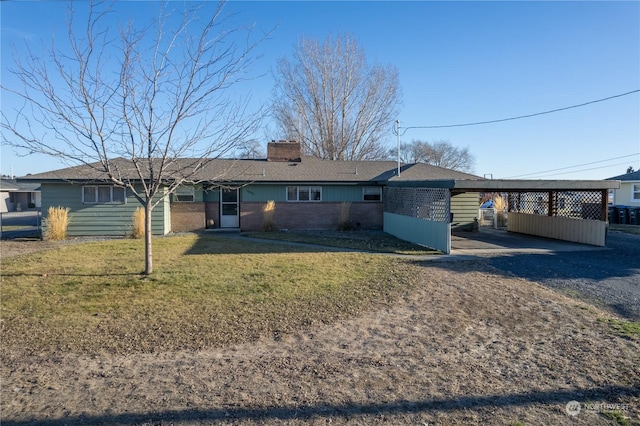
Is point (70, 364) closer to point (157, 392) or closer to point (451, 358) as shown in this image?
Answer: point (157, 392)

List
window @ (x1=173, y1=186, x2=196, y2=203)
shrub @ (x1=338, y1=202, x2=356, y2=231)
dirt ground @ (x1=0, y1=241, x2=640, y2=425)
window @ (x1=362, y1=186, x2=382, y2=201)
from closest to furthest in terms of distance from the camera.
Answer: dirt ground @ (x1=0, y1=241, x2=640, y2=425), window @ (x1=173, y1=186, x2=196, y2=203), shrub @ (x1=338, y1=202, x2=356, y2=231), window @ (x1=362, y1=186, x2=382, y2=201)

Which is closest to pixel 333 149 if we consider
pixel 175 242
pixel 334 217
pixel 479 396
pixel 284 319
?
pixel 334 217

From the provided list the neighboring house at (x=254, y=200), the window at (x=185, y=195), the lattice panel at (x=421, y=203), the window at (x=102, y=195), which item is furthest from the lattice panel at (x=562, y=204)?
the window at (x=102, y=195)

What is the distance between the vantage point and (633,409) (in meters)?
3.41

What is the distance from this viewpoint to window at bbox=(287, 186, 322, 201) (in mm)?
18578

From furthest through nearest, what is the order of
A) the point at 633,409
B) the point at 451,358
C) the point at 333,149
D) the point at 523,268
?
the point at 333,149
the point at 523,268
the point at 451,358
the point at 633,409

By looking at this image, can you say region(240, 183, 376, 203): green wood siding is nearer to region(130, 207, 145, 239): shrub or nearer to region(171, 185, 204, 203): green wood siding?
region(171, 185, 204, 203): green wood siding

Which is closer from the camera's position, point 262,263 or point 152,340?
point 152,340

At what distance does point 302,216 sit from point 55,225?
32.4 ft

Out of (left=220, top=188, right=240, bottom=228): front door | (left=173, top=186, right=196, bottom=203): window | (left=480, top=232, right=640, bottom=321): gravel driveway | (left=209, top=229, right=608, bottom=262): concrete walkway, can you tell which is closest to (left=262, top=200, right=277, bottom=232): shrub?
(left=209, top=229, right=608, bottom=262): concrete walkway

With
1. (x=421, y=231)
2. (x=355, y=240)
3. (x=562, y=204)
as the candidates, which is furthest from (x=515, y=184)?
(x=562, y=204)

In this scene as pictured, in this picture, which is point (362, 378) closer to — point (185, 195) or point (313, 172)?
point (185, 195)

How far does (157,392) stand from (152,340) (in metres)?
1.43

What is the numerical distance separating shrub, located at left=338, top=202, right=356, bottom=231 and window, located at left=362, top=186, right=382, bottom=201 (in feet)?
3.61
